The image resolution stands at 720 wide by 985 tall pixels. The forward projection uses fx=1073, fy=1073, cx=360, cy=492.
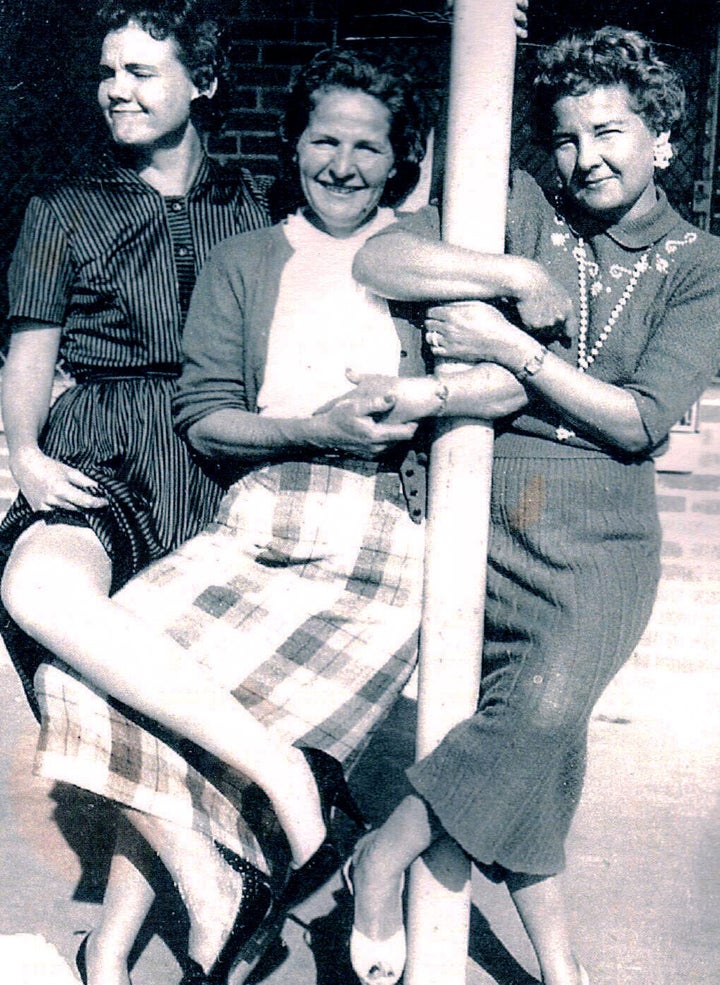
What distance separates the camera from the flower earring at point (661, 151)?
1.97 metres

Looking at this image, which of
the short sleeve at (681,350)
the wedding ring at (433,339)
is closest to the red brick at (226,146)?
the wedding ring at (433,339)

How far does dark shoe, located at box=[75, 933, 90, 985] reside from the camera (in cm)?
244

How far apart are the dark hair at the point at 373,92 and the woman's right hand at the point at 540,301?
37 centimetres

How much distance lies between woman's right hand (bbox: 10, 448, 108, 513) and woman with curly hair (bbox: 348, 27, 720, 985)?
2.34ft

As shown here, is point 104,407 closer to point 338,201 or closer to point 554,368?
point 338,201

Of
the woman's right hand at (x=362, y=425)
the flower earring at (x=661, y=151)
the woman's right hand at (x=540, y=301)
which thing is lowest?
the woman's right hand at (x=362, y=425)

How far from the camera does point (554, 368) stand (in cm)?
191

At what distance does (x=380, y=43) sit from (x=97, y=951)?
2.24m

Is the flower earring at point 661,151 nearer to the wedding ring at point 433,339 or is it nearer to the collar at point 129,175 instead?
the wedding ring at point 433,339

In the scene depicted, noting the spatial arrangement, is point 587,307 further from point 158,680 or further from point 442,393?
point 158,680

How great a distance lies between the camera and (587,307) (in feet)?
6.61

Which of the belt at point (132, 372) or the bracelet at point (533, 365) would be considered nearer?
the bracelet at point (533, 365)

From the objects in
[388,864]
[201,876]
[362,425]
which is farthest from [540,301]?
[201,876]

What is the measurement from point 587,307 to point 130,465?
38.4 inches
